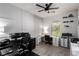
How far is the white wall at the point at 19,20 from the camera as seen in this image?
143cm

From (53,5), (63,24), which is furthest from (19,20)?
(63,24)

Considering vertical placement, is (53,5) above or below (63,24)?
above

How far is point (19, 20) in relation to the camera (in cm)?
157

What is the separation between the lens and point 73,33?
1.58m

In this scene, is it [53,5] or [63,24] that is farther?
[63,24]

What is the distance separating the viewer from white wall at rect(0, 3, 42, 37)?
1.43 m

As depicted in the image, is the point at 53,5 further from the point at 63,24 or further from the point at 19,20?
the point at 19,20

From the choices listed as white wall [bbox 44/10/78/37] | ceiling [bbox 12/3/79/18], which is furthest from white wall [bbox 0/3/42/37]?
white wall [bbox 44/10/78/37]

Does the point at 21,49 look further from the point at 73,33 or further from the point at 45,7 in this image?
the point at 73,33

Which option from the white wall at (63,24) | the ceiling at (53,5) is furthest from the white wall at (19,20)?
the white wall at (63,24)

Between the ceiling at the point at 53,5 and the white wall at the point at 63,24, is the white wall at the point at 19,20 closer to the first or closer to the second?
the ceiling at the point at 53,5

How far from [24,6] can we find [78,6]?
108cm

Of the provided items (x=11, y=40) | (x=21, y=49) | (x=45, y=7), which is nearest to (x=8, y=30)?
(x=11, y=40)

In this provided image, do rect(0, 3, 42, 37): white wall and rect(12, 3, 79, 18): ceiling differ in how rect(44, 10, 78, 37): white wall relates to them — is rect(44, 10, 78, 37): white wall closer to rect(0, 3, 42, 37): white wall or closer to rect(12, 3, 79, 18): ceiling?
rect(12, 3, 79, 18): ceiling
